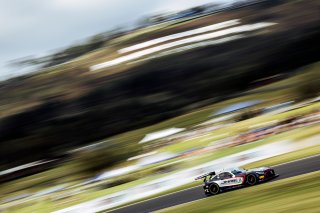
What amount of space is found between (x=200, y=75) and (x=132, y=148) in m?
31.5

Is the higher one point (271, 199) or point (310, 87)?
point (271, 199)

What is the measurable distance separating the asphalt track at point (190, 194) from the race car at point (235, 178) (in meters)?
0.58

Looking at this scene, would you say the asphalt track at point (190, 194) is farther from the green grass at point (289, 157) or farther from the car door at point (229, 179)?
the car door at point (229, 179)

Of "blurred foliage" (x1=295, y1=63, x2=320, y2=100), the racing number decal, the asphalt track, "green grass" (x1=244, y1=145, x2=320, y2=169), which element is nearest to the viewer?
the racing number decal

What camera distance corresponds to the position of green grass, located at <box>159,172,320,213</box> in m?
14.6

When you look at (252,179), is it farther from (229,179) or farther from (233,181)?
(229,179)

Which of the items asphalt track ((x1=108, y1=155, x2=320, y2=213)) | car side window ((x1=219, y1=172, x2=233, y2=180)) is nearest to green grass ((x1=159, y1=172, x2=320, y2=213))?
car side window ((x1=219, y1=172, x2=233, y2=180))

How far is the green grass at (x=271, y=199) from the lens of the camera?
14555 millimetres

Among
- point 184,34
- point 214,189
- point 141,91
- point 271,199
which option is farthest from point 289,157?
point 184,34

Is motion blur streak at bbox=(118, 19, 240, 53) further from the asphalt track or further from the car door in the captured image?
the car door

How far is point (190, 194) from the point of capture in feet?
67.1

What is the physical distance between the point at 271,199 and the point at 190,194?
549cm

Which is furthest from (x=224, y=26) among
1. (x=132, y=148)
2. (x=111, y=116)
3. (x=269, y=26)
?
(x=132, y=148)

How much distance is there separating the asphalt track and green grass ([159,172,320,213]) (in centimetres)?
89
